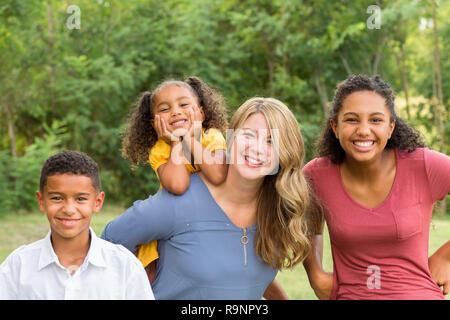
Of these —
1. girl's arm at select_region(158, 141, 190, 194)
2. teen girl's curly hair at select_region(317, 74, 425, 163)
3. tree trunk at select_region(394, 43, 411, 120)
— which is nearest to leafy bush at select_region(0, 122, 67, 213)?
girl's arm at select_region(158, 141, 190, 194)

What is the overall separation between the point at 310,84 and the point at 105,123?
5.00m

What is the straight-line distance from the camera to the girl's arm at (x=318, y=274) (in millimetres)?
2836

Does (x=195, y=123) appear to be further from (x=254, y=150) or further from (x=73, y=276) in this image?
(x=73, y=276)

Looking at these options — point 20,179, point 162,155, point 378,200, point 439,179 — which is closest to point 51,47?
point 20,179

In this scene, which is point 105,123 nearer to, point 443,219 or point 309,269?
point 443,219

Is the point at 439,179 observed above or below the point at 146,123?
below

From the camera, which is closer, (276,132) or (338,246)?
(276,132)

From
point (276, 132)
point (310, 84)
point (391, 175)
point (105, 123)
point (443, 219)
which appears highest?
point (310, 84)

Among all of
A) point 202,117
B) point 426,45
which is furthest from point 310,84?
point 202,117

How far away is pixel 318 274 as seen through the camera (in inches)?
112

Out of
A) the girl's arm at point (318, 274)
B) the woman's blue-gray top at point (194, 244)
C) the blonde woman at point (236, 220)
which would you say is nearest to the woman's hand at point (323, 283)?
the girl's arm at point (318, 274)

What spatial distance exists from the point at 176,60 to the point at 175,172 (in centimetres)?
1036

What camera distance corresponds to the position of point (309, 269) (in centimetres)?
290

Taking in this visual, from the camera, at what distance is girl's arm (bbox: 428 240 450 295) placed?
283 cm
